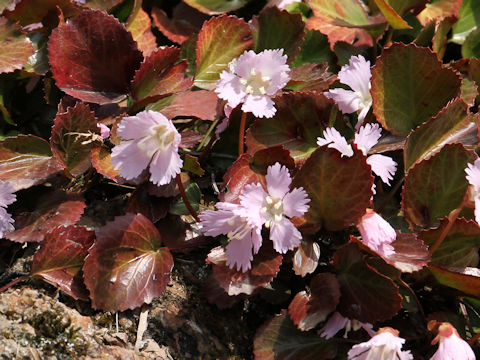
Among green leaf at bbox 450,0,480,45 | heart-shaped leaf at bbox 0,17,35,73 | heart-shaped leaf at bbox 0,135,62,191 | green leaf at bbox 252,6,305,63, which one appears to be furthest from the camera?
green leaf at bbox 450,0,480,45

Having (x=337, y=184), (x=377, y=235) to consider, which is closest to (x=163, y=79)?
(x=337, y=184)

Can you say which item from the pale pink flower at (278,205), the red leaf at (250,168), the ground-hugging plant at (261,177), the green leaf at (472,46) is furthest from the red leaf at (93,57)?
the green leaf at (472,46)

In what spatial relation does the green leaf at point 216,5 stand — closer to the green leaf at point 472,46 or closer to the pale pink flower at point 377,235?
the green leaf at point 472,46

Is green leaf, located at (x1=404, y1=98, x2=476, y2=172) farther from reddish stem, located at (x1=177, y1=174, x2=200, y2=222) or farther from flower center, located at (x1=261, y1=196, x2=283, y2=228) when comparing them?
reddish stem, located at (x1=177, y1=174, x2=200, y2=222)

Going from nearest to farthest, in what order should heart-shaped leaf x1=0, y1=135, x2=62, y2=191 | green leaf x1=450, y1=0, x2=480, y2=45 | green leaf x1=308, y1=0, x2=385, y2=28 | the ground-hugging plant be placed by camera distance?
the ground-hugging plant
heart-shaped leaf x1=0, y1=135, x2=62, y2=191
green leaf x1=308, y1=0, x2=385, y2=28
green leaf x1=450, y1=0, x2=480, y2=45

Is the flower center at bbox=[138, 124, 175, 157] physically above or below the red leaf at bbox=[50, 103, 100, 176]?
above

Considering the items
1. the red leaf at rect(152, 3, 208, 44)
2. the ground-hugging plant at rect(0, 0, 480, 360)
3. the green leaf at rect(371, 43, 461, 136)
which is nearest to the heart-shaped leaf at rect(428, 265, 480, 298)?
the ground-hugging plant at rect(0, 0, 480, 360)

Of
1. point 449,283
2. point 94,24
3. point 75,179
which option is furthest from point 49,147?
point 449,283

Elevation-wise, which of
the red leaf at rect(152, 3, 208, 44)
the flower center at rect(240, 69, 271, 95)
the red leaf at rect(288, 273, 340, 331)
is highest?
the flower center at rect(240, 69, 271, 95)

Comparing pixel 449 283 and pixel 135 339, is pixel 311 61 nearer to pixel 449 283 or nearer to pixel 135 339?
pixel 449 283
